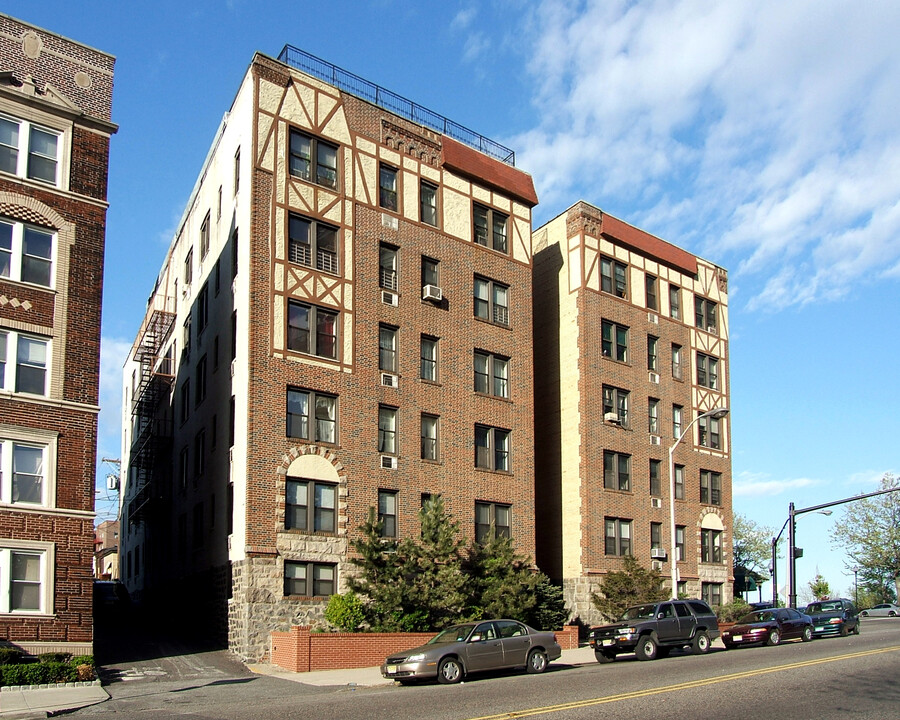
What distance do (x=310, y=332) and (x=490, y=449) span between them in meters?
9.04

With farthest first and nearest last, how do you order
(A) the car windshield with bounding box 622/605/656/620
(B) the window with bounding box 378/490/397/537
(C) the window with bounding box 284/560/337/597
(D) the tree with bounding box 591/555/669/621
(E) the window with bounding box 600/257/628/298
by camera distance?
(E) the window with bounding box 600/257/628/298 < (D) the tree with bounding box 591/555/669/621 < (B) the window with bounding box 378/490/397/537 < (C) the window with bounding box 284/560/337/597 < (A) the car windshield with bounding box 622/605/656/620

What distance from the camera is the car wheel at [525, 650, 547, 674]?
24.9m

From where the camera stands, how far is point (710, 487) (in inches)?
1916

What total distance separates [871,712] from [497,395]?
79.2 ft

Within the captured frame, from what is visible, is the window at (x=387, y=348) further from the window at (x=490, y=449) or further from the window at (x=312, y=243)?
the window at (x=490, y=449)

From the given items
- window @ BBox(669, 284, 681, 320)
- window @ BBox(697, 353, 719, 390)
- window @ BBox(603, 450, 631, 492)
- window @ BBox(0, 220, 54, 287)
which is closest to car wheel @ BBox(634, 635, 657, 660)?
window @ BBox(603, 450, 631, 492)

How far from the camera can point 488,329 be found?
130 ft

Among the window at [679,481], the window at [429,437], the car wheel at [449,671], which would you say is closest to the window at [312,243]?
the window at [429,437]

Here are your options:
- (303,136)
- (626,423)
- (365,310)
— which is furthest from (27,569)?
(626,423)

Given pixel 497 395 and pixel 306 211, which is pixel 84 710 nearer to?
pixel 306 211

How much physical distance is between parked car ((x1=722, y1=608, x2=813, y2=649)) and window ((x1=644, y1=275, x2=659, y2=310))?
17067 millimetres

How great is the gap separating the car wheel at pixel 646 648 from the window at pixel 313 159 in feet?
61.1

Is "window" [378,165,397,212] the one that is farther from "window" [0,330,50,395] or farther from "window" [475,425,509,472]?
"window" [0,330,50,395]

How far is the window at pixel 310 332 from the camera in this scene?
110ft
